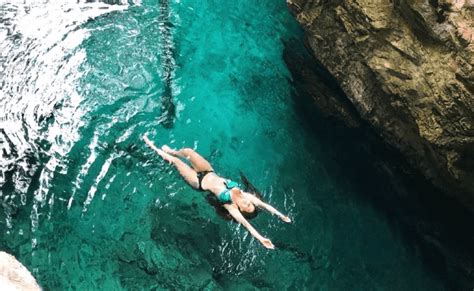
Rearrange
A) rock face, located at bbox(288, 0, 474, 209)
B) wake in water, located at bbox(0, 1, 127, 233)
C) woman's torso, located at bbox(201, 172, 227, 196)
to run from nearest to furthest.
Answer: rock face, located at bbox(288, 0, 474, 209), woman's torso, located at bbox(201, 172, 227, 196), wake in water, located at bbox(0, 1, 127, 233)

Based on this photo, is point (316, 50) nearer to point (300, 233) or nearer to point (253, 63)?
point (253, 63)

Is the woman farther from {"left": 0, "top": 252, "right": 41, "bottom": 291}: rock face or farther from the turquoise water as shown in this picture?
{"left": 0, "top": 252, "right": 41, "bottom": 291}: rock face

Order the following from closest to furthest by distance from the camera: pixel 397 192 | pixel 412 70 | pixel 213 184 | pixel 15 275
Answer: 1. pixel 15 275
2. pixel 213 184
3. pixel 412 70
4. pixel 397 192

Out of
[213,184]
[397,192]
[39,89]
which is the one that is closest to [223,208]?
[213,184]

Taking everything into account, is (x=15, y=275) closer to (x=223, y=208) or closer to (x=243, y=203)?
(x=223, y=208)

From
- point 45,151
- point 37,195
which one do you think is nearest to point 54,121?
point 45,151

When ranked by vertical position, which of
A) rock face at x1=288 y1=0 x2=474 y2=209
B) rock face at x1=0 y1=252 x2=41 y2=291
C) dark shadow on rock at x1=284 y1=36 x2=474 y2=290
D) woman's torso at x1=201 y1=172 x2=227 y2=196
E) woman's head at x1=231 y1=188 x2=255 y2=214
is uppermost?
rock face at x1=288 y1=0 x2=474 y2=209

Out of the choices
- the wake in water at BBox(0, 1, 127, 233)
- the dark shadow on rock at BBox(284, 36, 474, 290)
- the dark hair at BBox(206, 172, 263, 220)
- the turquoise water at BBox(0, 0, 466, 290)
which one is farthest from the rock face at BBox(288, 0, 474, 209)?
the wake in water at BBox(0, 1, 127, 233)

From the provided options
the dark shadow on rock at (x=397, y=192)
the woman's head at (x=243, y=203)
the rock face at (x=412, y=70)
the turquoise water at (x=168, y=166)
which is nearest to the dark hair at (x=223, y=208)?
the woman's head at (x=243, y=203)
